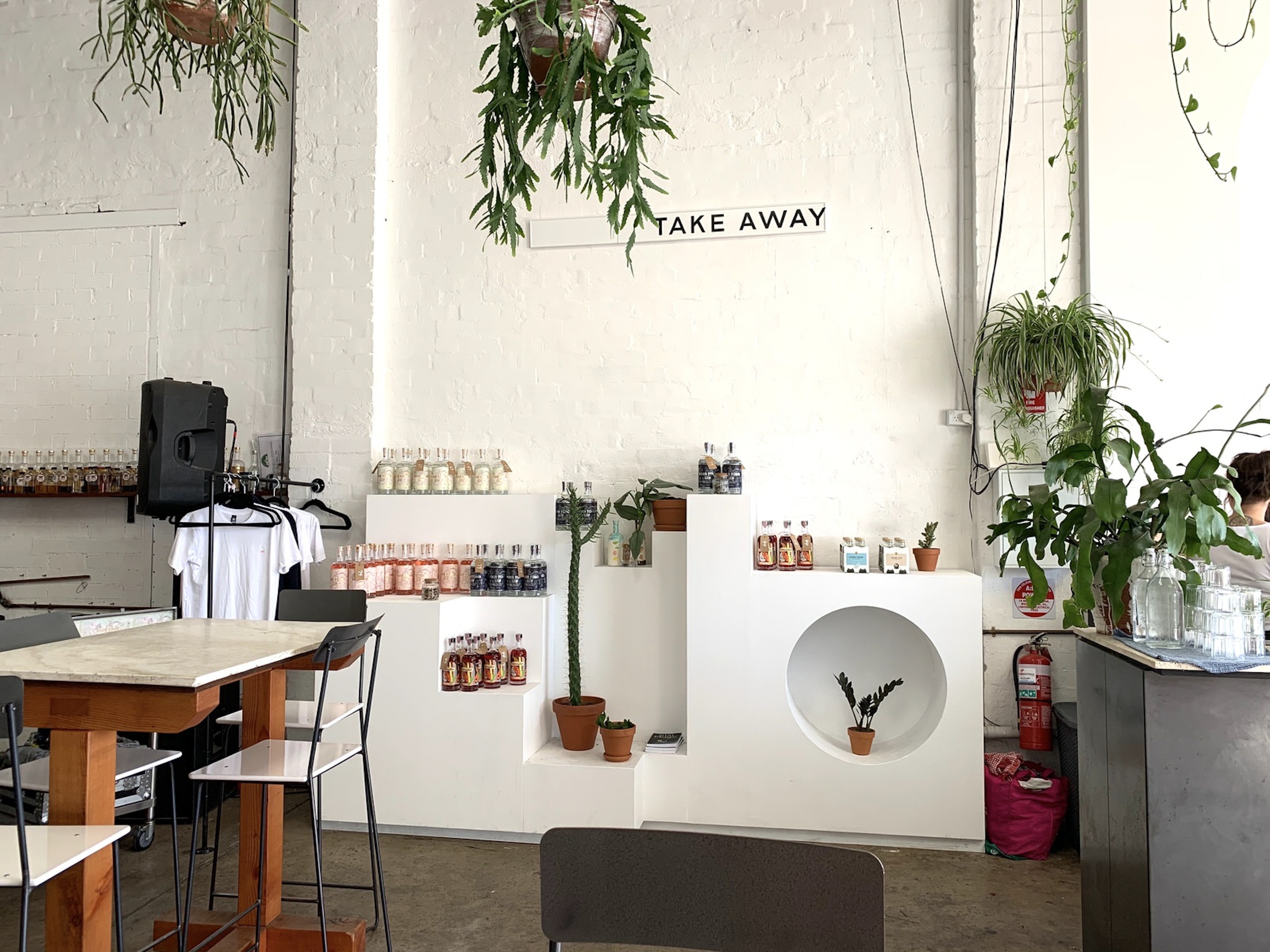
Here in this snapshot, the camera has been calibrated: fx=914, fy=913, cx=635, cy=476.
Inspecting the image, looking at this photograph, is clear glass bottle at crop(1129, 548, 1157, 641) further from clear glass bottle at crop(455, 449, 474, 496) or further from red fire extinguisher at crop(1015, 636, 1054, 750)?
clear glass bottle at crop(455, 449, 474, 496)

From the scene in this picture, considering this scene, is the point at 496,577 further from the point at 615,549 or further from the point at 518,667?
the point at 615,549

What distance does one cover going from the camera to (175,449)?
14.5ft

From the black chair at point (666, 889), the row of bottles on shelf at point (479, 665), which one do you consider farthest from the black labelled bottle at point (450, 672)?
the black chair at point (666, 889)

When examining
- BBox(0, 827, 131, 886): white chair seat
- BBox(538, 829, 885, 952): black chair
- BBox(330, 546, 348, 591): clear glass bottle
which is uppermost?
BBox(330, 546, 348, 591): clear glass bottle

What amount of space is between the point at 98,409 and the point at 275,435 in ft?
3.75

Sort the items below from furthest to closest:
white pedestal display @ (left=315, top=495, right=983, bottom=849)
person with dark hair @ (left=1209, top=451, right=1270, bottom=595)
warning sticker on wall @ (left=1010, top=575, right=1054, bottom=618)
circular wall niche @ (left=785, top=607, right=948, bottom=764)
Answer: circular wall niche @ (left=785, top=607, right=948, bottom=764) < warning sticker on wall @ (left=1010, top=575, right=1054, bottom=618) < white pedestal display @ (left=315, top=495, right=983, bottom=849) < person with dark hair @ (left=1209, top=451, right=1270, bottom=595)

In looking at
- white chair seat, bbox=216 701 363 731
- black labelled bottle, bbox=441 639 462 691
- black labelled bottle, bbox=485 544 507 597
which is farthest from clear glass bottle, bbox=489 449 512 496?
white chair seat, bbox=216 701 363 731

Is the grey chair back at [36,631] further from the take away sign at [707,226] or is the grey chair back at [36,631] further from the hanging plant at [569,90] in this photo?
the take away sign at [707,226]

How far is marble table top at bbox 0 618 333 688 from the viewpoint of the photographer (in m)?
2.15

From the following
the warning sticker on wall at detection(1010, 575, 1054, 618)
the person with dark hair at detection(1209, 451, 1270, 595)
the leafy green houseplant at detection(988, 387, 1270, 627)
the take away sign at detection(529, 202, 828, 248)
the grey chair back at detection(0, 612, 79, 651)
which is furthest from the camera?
the take away sign at detection(529, 202, 828, 248)

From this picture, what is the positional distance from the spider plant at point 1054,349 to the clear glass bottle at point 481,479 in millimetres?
2499

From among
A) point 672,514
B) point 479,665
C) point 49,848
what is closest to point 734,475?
point 672,514

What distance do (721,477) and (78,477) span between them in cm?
368

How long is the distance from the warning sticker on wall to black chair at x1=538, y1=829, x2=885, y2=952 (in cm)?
342
